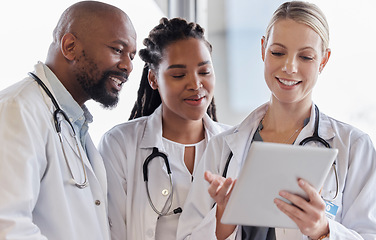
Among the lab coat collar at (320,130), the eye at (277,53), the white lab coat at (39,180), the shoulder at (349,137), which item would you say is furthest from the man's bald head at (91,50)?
the shoulder at (349,137)

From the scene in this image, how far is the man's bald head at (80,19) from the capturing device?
1483 millimetres

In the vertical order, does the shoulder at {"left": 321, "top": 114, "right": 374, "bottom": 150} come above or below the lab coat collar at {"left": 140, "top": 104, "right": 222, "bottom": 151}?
above

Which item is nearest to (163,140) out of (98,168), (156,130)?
(156,130)

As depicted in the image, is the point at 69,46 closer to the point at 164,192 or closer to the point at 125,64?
the point at 125,64

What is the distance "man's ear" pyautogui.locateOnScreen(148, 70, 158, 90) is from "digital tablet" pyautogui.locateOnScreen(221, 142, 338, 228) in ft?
3.04

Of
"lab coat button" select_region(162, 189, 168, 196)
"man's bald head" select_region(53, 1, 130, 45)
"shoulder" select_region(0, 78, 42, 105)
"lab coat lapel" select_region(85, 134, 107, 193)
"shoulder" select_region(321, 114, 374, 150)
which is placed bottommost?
"lab coat button" select_region(162, 189, 168, 196)

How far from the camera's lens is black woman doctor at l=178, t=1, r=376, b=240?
129 centimetres

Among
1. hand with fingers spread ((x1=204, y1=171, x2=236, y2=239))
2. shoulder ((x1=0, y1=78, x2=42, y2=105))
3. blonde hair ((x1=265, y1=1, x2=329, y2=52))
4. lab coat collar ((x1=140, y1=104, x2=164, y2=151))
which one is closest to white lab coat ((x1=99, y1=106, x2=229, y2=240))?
lab coat collar ((x1=140, y1=104, x2=164, y2=151))

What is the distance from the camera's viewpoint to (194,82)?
1770 millimetres

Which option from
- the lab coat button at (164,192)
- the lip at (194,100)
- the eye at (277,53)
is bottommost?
the lab coat button at (164,192)

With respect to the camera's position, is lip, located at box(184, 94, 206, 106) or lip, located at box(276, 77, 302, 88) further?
lip, located at box(184, 94, 206, 106)

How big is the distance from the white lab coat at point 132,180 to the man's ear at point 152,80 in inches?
8.3

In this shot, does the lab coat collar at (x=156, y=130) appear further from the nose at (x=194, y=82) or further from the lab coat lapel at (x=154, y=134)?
the nose at (x=194, y=82)

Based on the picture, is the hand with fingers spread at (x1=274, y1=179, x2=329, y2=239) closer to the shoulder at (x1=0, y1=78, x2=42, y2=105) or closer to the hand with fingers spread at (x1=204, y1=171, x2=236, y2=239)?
the hand with fingers spread at (x1=204, y1=171, x2=236, y2=239)
